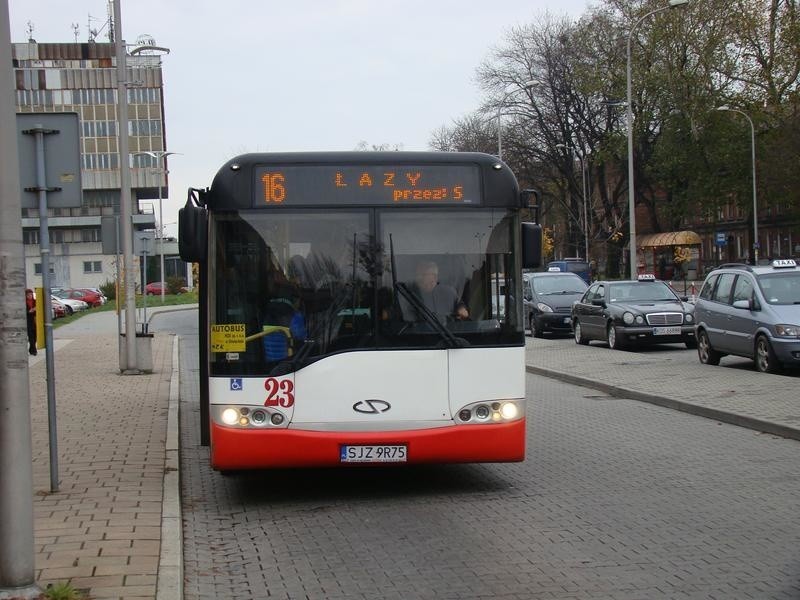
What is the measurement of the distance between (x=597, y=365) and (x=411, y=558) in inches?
574

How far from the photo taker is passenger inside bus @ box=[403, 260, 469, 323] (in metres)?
8.19

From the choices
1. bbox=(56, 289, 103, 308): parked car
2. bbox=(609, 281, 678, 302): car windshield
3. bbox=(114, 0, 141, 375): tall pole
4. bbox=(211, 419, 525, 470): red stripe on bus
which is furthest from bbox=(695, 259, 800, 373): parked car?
bbox=(56, 289, 103, 308): parked car

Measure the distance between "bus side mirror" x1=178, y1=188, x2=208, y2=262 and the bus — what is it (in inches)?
0.4

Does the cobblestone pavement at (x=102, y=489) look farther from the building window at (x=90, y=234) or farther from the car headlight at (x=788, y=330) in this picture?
the building window at (x=90, y=234)

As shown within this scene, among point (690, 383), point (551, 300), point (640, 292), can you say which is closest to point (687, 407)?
point (690, 383)

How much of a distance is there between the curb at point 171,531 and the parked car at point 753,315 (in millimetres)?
9660

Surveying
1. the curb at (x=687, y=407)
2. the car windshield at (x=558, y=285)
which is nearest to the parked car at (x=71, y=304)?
the car windshield at (x=558, y=285)

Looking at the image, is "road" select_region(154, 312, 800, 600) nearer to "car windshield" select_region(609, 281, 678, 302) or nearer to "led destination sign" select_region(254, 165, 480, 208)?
"led destination sign" select_region(254, 165, 480, 208)

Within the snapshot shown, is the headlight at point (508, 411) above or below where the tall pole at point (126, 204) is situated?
below

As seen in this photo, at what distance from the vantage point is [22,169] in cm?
818

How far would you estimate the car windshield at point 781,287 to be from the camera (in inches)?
688

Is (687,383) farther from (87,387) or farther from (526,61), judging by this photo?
(526,61)

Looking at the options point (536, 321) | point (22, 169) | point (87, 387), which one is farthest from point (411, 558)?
point (536, 321)

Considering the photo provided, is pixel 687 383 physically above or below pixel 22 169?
below
